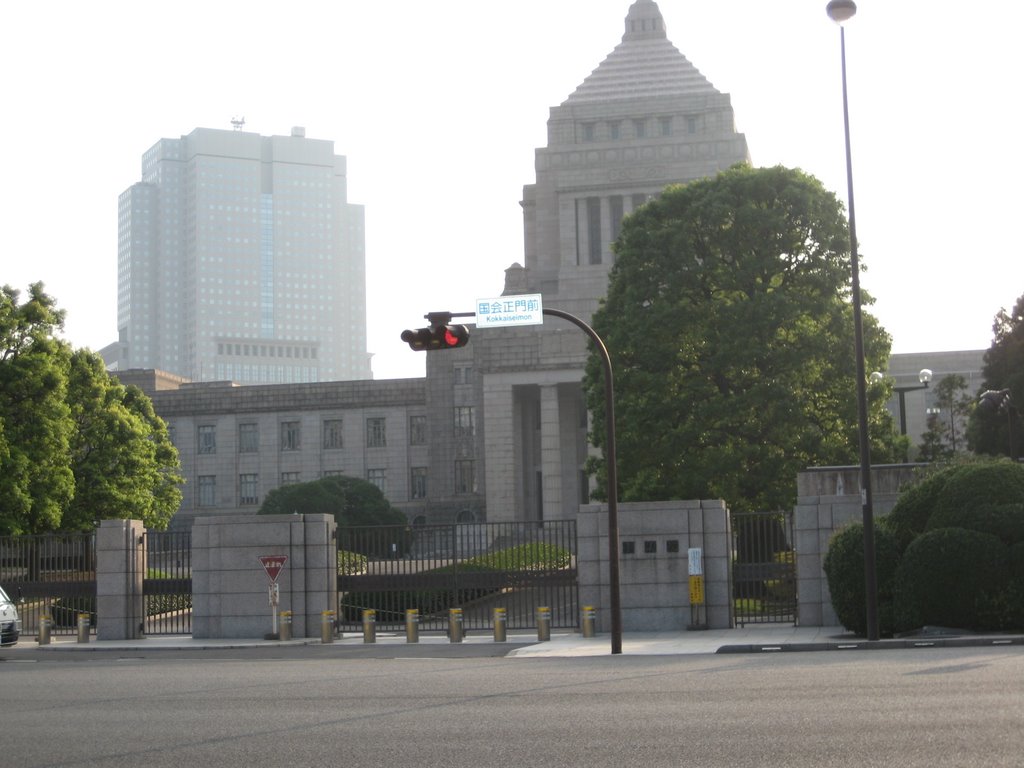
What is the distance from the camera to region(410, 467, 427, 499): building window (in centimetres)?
9919

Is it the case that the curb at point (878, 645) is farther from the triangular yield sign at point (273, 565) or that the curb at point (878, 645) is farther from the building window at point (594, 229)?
the building window at point (594, 229)

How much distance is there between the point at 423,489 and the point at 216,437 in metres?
15.6

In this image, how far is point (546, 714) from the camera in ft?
46.6

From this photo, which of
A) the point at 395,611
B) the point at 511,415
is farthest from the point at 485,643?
the point at 511,415

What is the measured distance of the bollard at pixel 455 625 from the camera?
2995cm

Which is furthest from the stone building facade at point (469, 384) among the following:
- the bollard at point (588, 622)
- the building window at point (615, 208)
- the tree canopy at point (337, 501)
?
the bollard at point (588, 622)

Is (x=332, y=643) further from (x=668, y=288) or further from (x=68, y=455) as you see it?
(x=68, y=455)

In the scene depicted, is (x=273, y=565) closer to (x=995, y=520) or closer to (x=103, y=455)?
(x=995, y=520)

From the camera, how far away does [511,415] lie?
255 feet

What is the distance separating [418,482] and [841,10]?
76042mm

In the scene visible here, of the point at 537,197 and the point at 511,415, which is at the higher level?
the point at 537,197

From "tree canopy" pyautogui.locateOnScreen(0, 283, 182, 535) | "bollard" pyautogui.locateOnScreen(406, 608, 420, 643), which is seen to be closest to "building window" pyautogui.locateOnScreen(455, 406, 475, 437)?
"tree canopy" pyautogui.locateOnScreen(0, 283, 182, 535)

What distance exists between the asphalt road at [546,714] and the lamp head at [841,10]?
11.4 m

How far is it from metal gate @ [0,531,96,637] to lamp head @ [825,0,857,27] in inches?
807
